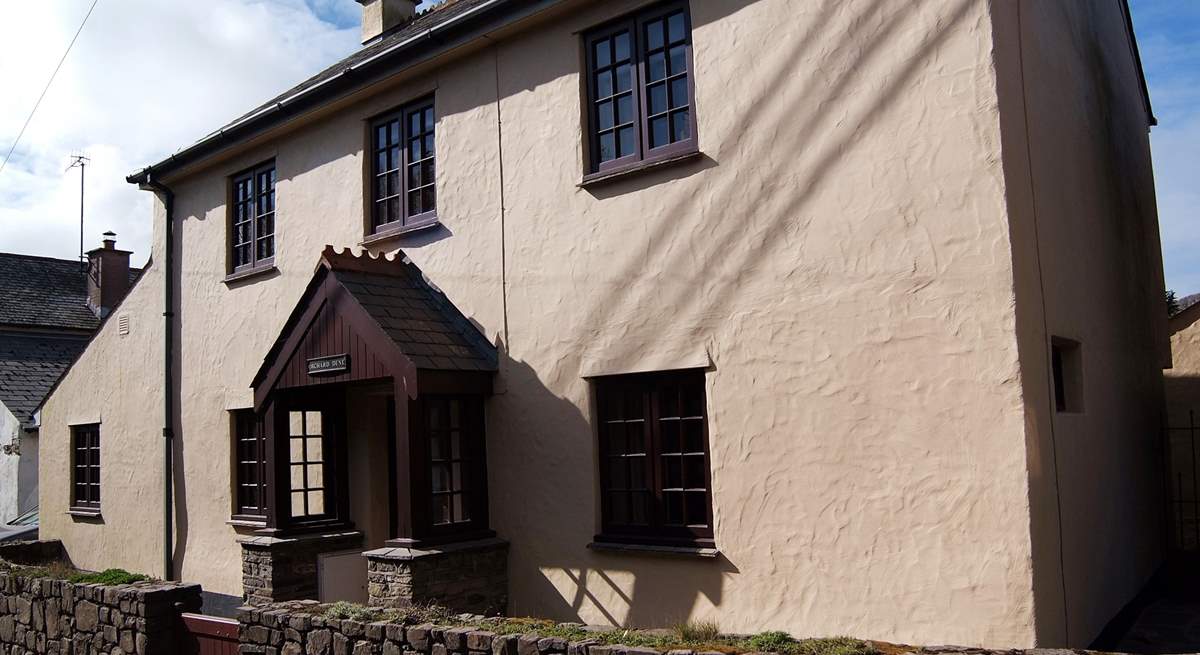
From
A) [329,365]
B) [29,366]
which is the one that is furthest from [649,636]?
[29,366]

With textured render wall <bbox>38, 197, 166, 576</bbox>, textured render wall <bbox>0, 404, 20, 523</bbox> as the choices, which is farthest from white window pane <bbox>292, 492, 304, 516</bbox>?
textured render wall <bbox>0, 404, 20, 523</bbox>

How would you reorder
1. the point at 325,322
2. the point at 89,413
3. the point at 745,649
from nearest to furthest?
the point at 745,649 < the point at 325,322 < the point at 89,413

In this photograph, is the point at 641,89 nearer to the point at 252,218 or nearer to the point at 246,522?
the point at 252,218

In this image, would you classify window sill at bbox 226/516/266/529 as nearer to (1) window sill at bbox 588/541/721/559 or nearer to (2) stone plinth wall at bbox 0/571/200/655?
(2) stone plinth wall at bbox 0/571/200/655

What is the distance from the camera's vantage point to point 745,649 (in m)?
5.94

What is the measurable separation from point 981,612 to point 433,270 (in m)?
6.94

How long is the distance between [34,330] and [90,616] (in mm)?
21612

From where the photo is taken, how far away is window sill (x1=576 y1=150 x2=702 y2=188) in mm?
9195

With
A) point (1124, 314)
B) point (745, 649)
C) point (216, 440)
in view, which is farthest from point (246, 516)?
point (1124, 314)

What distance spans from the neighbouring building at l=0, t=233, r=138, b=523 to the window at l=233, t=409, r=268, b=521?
1146 centimetres

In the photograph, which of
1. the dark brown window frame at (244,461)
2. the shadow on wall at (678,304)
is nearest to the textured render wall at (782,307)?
the shadow on wall at (678,304)

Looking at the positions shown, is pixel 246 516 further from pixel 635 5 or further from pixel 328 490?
pixel 635 5

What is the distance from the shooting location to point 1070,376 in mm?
9086

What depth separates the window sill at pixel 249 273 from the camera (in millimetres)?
14090
